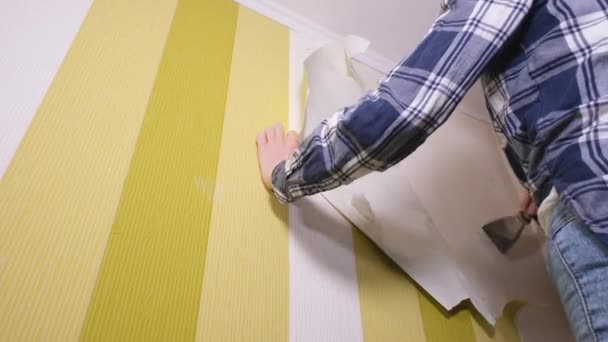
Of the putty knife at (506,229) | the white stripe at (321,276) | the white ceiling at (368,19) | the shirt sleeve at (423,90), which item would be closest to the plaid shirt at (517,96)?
the shirt sleeve at (423,90)

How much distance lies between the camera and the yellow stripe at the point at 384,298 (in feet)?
1.98

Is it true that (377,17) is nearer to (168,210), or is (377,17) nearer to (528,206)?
(528,206)

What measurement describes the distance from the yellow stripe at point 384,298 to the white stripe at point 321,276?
2 cm

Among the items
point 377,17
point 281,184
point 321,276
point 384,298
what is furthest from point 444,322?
point 377,17

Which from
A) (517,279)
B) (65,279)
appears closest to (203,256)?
(65,279)

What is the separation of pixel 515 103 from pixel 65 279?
63 centimetres

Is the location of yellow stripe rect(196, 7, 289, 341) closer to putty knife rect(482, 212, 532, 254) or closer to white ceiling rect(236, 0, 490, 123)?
white ceiling rect(236, 0, 490, 123)

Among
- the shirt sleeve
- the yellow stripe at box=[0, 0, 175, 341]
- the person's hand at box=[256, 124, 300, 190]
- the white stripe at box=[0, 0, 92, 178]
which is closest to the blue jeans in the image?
the shirt sleeve

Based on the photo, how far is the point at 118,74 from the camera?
2.12ft

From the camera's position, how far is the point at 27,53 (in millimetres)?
580

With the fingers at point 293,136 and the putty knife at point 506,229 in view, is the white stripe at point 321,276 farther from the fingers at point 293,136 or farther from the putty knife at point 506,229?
the putty knife at point 506,229

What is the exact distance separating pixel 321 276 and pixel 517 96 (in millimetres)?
423

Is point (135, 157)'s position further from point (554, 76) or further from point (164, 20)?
point (554, 76)

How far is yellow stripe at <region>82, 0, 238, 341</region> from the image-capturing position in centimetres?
46
